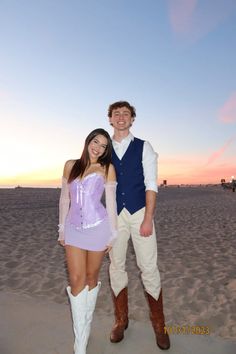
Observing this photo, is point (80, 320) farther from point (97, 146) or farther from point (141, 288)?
point (141, 288)

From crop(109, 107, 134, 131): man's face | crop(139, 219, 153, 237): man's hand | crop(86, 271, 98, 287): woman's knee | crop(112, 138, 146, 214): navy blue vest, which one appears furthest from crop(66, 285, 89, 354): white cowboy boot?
crop(109, 107, 134, 131): man's face

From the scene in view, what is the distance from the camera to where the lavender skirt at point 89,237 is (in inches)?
116

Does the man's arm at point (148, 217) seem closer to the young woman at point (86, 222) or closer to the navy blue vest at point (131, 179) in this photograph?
the navy blue vest at point (131, 179)

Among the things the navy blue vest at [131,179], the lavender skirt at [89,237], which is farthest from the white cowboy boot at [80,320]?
the navy blue vest at [131,179]

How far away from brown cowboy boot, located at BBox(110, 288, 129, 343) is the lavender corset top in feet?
3.35

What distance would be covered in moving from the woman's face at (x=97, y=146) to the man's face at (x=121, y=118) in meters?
0.40

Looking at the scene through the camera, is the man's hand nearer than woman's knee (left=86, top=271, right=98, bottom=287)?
No

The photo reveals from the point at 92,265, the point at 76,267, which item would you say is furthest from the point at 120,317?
the point at 76,267

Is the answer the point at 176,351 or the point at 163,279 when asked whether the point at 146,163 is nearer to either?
the point at 176,351

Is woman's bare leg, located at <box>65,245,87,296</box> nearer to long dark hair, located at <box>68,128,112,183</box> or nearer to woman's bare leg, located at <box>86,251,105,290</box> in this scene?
woman's bare leg, located at <box>86,251,105,290</box>

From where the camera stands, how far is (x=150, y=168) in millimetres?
3348

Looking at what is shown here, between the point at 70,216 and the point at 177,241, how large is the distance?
6.84 meters

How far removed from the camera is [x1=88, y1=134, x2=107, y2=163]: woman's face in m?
3.09

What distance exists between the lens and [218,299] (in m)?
4.99
